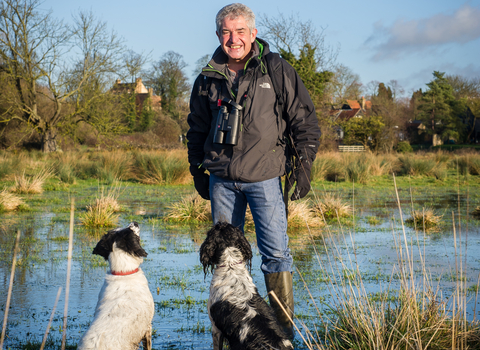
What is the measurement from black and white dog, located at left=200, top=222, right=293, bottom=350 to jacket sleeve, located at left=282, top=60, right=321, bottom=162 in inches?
33.2

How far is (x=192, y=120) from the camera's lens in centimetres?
367

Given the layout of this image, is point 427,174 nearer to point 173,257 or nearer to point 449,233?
point 449,233

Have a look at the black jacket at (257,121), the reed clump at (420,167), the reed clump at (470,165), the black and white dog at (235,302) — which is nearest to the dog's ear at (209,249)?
the black and white dog at (235,302)

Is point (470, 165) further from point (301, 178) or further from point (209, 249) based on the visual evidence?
point (209, 249)

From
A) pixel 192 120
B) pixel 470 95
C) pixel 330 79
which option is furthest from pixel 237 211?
pixel 470 95

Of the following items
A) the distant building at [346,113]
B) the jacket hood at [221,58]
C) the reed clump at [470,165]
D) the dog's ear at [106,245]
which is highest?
the distant building at [346,113]

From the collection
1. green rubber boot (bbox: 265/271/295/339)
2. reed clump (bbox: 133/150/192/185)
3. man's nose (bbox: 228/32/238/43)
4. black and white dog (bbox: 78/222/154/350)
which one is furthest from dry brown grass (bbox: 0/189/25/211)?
man's nose (bbox: 228/32/238/43)

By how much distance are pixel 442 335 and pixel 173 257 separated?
374cm

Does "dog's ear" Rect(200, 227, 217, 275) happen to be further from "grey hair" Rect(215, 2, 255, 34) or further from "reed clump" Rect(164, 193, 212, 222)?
"reed clump" Rect(164, 193, 212, 222)

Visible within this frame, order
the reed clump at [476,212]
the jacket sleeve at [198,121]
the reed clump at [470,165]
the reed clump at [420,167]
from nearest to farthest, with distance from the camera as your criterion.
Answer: the jacket sleeve at [198,121] < the reed clump at [476,212] < the reed clump at [470,165] < the reed clump at [420,167]

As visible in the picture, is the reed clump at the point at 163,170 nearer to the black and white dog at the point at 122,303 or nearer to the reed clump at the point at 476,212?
the reed clump at the point at 476,212

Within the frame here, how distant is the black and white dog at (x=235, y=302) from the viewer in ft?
8.61

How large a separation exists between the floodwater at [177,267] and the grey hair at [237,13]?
64.2 inches

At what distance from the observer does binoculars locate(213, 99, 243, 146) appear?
315cm
